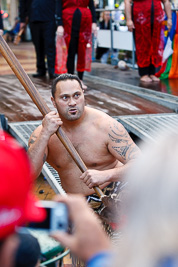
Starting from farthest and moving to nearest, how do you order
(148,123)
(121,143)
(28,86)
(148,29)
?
(148,29) → (148,123) → (121,143) → (28,86)

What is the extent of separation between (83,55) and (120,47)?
346cm

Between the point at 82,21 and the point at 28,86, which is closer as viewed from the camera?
the point at 28,86

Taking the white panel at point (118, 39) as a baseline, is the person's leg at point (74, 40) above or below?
above

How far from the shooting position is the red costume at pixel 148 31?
7.42m

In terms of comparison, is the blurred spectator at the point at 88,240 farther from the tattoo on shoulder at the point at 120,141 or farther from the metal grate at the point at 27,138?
the metal grate at the point at 27,138

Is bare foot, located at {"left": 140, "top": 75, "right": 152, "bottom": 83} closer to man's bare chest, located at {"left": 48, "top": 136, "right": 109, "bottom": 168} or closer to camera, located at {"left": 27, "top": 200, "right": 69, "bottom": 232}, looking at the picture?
man's bare chest, located at {"left": 48, "top": 136, "right": 109, "bottom": 168}

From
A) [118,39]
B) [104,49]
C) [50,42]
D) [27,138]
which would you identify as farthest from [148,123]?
[104,49]

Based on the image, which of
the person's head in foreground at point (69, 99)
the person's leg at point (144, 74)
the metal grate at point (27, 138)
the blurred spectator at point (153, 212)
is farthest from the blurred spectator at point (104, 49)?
the blurred spectator at point (153, 212)

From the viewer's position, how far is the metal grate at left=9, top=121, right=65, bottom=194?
3814 mm

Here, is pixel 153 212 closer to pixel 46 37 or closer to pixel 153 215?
pixel 153 215

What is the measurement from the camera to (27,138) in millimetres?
4520

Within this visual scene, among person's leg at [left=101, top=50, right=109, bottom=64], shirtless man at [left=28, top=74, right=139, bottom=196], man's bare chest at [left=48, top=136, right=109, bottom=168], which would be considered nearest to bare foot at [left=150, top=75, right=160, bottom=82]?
person's leg at [left=101, top=50, right=109, bottom=64]

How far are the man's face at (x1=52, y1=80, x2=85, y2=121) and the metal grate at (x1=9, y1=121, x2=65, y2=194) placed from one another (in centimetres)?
62

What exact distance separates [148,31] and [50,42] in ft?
5.30
